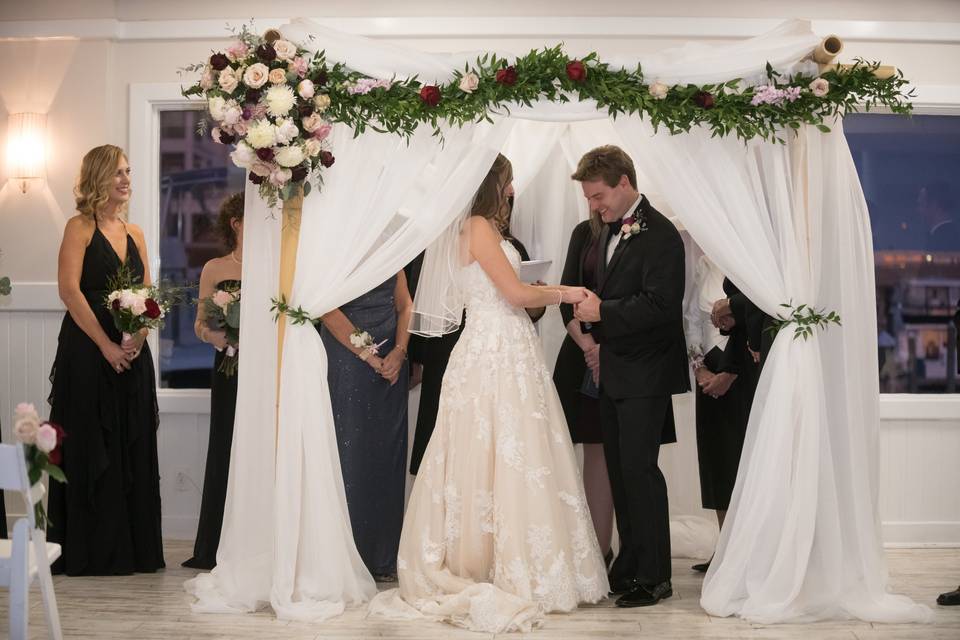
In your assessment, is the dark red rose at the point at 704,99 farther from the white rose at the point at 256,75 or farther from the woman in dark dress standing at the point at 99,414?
the woman in dark dress standing at the point at 99,414

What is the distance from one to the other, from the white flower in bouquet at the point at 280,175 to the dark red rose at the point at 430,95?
580 millimetres

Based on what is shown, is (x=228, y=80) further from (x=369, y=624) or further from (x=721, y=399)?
(x=721, y=399)

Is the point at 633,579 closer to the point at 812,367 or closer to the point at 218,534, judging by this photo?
the point at 812,367

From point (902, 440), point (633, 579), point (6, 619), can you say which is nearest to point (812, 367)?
point (633, 579)

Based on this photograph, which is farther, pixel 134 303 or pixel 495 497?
pixel 134 303

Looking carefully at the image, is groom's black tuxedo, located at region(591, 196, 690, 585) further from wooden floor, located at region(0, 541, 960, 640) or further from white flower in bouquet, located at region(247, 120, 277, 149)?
white flower in bouquet, located at region(247, 120, 277, 149)

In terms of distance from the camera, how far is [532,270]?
4473 mm

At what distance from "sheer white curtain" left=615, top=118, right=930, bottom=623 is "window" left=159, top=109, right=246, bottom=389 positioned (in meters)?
2.81

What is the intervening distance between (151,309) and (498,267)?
5.25 ft

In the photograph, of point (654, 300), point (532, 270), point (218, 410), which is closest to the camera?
point (654, 300)

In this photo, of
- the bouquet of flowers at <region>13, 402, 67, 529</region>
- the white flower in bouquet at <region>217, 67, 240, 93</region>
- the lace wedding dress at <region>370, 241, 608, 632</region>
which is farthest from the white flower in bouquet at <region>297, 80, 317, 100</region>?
the bouquet of flowers at <region>13, 402, 67, 529</region>

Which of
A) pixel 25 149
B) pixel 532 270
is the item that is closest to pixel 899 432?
→ pixel 532 270

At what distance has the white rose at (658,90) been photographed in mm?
3918

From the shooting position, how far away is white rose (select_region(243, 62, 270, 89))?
3.86m
